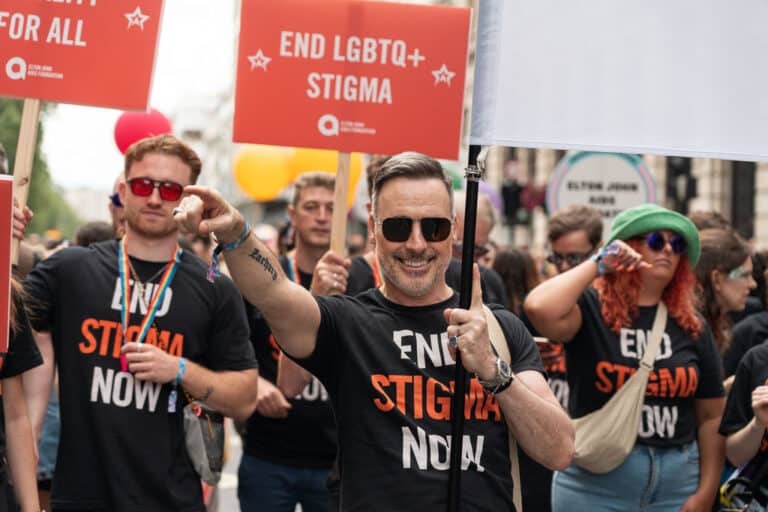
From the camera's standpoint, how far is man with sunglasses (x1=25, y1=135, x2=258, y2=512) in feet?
13.5

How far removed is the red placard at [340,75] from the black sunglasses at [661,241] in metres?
0.91

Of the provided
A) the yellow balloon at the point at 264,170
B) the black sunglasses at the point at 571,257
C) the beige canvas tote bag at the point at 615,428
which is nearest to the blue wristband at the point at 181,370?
the beige canvas tote bag at the point at 615,428

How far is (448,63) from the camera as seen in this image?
5062 mm

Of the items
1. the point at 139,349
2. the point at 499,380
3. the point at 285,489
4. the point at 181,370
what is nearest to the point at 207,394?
the point at 181,370

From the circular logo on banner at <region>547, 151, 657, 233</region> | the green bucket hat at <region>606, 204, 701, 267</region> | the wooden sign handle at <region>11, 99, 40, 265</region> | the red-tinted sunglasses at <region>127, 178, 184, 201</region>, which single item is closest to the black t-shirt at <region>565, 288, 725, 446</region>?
the green bucket hat at <region>606, 204, 701, 267</region>

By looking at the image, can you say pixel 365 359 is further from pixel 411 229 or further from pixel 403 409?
pixel 411 229

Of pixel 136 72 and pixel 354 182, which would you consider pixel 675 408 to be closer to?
pixel 136 72

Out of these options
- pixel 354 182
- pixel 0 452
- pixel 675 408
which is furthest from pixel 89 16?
pixel 354 182

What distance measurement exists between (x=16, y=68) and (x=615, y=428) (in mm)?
2728

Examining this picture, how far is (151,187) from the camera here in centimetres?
434

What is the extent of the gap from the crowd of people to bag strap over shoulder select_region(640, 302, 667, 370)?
35mm

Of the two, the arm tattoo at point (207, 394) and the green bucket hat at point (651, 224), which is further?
the green bucket hat at point (651, 224)

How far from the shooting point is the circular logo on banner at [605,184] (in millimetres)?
9734

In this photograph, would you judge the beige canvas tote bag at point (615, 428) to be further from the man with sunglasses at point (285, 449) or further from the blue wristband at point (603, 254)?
the man with sunglasses at point (285, 449)
